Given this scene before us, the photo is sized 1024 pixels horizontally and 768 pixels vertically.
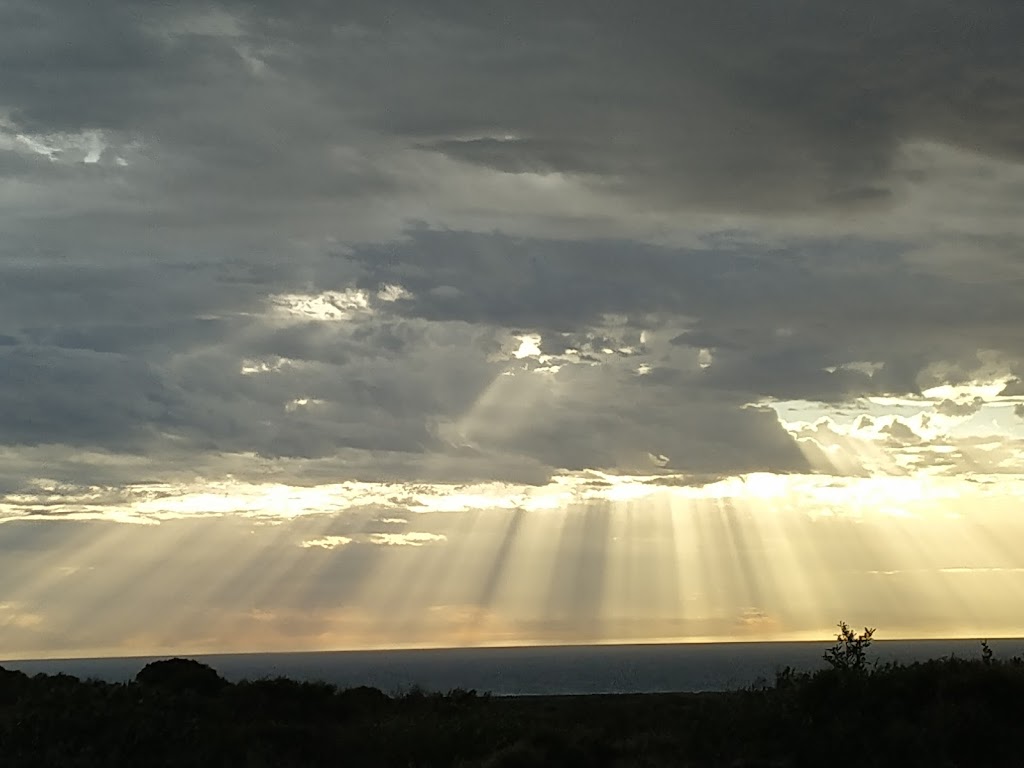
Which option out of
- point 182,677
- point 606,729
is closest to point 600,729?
point 606,729

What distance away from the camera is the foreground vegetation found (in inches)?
1033

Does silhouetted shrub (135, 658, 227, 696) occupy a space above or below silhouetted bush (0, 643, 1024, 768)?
above

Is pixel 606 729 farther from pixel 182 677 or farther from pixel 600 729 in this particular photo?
pixel 182 677

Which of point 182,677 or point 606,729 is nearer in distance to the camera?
point 606,729

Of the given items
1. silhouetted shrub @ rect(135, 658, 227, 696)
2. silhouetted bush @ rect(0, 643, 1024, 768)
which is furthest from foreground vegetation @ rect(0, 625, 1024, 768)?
silhouetted shrub @ rect(135, 658, 227, 696)

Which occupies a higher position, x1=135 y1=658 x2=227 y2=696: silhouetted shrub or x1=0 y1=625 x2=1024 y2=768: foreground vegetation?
x1=135 y1=658 x2=227 y2=696: silhouetted shrub

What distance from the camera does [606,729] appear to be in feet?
110

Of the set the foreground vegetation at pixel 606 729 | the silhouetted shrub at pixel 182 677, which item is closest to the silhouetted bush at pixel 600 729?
the foreground vegetation at pixel 606 729

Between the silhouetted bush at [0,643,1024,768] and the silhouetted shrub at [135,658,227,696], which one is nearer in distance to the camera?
the silhouetted bush at [0,643,1024,768]

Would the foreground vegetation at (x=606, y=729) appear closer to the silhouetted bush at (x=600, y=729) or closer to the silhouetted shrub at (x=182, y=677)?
the silhouetted bush at (x=600, y=729)

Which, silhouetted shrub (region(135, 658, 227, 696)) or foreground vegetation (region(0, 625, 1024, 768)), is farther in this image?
silhouetted shrub (region(135, 658, 227, 696))

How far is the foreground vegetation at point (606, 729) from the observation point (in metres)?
26.2

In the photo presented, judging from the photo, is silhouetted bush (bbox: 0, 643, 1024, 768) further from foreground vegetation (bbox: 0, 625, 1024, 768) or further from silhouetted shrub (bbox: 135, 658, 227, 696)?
silhouetted shrub (bbox: 135, 658, 227, 696)

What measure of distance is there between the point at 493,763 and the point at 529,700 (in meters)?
18.1
